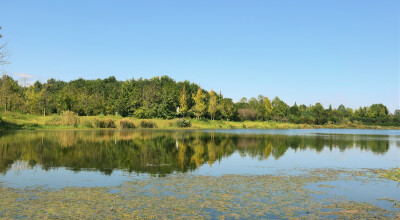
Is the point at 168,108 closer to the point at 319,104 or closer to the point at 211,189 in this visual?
the point at 211,189

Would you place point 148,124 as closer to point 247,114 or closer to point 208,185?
point 247,114

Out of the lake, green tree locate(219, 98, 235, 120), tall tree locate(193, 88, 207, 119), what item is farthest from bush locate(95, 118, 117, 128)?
the lake

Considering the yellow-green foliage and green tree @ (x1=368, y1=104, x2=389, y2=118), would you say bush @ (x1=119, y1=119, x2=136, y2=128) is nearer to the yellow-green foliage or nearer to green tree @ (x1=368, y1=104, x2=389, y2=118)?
the yellow-green foliage

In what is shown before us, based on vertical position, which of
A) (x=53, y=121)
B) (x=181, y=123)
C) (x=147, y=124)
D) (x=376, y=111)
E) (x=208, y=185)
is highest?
(x=376, y=111)

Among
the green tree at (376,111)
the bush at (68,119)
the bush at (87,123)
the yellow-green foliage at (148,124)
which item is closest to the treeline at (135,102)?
the yellow-green foliage at (148,124)

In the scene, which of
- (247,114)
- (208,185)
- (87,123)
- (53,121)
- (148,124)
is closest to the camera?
(208,185)

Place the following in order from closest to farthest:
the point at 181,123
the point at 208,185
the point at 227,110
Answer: the point at 208,185
the point at 181,123
the point at 227,110

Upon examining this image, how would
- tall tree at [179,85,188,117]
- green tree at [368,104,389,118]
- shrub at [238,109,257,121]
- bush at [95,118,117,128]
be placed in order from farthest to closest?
green tree at [368,104,389,118]
shrub at [238,109,257,121]
tall tree at [179,85,188,117]
bush at [95,118,117,128]

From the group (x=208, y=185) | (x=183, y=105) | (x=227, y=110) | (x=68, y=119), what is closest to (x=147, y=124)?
(x=68, y=119)

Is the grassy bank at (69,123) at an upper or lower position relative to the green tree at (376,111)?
lower

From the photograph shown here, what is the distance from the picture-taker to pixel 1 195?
36.0 feet

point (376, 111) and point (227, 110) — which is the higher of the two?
point (376, 111)

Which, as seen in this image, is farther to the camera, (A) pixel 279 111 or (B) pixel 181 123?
(A) pixel 279 111

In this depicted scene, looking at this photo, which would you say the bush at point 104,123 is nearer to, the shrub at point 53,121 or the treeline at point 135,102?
the shrub at point 53,121
